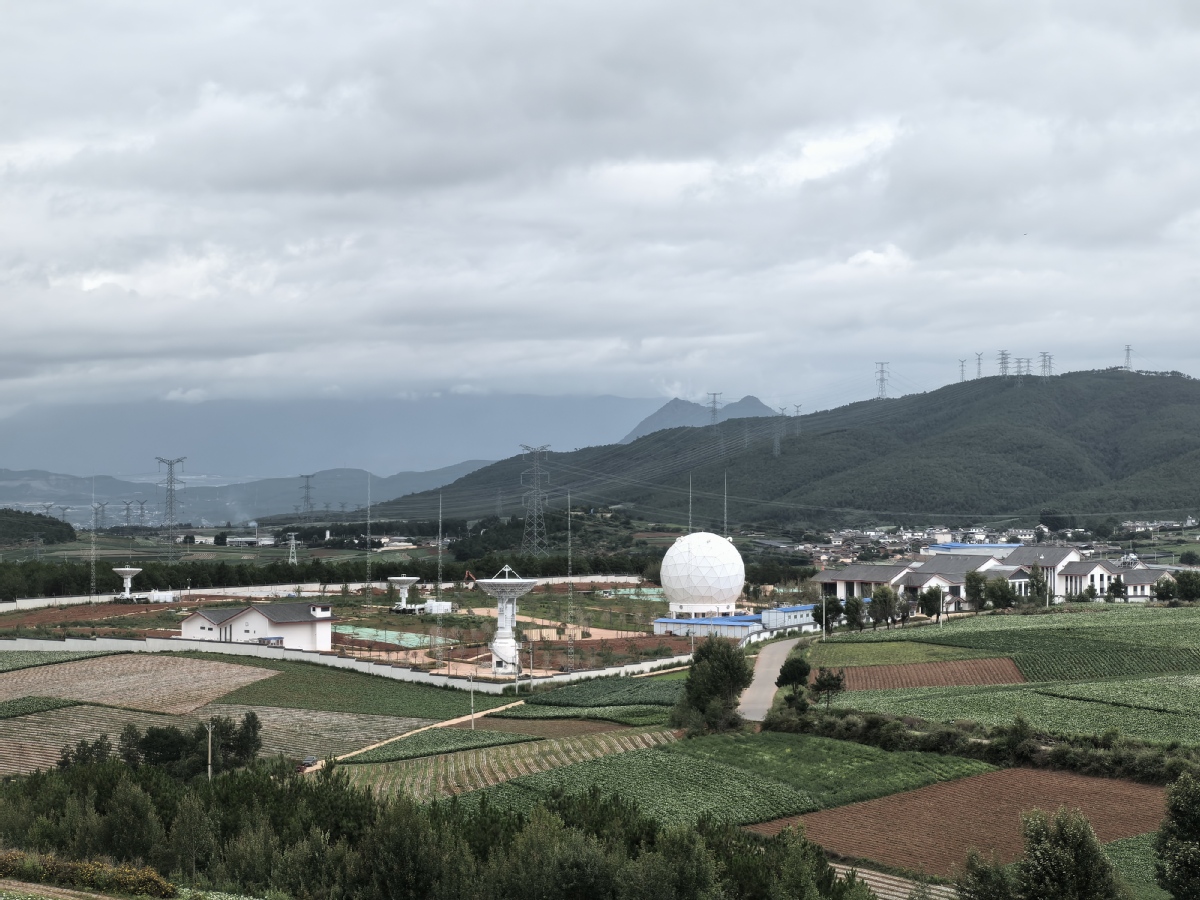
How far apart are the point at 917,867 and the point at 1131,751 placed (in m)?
9.57

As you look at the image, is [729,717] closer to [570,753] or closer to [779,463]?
[570,753]

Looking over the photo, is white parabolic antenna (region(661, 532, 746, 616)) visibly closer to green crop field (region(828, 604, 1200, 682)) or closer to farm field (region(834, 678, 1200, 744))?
green crop field (region(828, 604, 1200, 682))

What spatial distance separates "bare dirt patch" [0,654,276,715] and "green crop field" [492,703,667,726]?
12428 mm

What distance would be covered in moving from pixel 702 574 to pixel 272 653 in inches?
1122

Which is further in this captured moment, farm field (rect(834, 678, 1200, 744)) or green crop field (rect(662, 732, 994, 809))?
farm field (rect(834, 678, 1200, 744))

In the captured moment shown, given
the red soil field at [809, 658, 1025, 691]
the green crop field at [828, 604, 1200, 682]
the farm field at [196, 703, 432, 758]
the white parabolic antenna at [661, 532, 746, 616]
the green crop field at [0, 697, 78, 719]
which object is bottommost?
the farm field at [196, 703, 432, 758]

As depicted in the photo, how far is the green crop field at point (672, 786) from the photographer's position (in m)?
29.1

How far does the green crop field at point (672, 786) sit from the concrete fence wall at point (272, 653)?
2062 cm

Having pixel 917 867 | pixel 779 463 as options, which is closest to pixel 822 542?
pixel 779 463

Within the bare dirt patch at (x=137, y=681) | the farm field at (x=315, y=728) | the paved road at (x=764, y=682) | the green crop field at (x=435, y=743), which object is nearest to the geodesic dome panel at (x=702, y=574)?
the paved road at (x=764, y=682)

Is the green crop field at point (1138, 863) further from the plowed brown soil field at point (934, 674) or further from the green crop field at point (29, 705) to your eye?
the green crop field at point (29, 705)

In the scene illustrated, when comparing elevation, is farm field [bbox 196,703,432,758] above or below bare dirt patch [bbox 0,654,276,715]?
below

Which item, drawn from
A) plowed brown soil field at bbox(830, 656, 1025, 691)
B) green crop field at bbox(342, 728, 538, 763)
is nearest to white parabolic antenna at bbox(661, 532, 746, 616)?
plowed brown soil field at bbox(830, 656, 1025, 691)

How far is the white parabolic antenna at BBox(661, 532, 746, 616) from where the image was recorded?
77062mm
